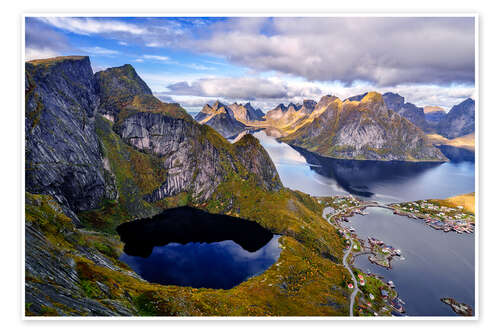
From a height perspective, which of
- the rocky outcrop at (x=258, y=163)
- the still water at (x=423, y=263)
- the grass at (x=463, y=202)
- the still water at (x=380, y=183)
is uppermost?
the rocky outcrop at (x=258, y=163)

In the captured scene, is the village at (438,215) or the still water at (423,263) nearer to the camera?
the still water at (423,263)

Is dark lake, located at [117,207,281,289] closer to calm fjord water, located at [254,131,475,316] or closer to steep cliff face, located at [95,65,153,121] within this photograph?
calm fjord water, located at [254,131,475,316]

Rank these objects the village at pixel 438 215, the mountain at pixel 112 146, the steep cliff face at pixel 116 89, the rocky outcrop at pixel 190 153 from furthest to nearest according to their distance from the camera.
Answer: the steep cliff face at pixel 116 89
the rocky outcrop at pixel 190 153
the village at pixel 438 215
the mountain at pixel 112 146

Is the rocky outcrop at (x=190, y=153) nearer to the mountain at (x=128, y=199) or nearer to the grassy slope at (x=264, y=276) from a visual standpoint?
the mountain at (x=128, y=199)

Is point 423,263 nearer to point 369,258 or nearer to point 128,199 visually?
point 369,258

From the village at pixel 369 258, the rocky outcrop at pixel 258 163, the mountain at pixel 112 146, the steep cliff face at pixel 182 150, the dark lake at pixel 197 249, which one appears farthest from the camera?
the steep cliff face at pixel 182 150

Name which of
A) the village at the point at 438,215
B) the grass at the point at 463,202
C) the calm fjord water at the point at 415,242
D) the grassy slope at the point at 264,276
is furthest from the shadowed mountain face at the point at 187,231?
the grass at the point at 463,202
